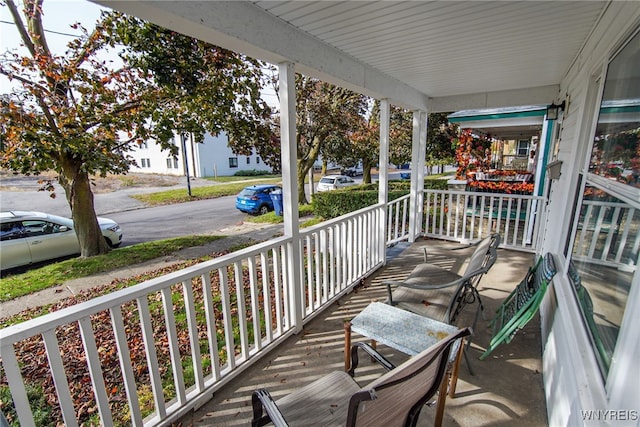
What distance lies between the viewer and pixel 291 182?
2557 mm

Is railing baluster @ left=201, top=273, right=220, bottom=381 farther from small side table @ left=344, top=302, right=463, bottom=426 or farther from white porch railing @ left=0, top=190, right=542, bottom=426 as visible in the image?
small side table @ left=344, top=302, right=463, bottom=426

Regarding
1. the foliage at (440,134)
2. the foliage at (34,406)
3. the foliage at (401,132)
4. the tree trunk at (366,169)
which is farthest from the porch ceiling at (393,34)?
the tree trunk at (366,169)

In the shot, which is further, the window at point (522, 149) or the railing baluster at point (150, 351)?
the window at point (522, 149)

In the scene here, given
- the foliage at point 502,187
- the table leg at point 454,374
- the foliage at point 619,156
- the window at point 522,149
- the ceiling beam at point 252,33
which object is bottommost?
the table leg at point 454,374

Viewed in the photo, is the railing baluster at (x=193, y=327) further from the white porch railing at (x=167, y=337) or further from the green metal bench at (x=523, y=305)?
the green metal bench at (x=523, y=305)

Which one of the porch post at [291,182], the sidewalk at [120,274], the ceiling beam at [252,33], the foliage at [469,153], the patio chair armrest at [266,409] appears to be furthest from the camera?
the foliage at [469,153]

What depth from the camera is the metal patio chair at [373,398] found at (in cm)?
102

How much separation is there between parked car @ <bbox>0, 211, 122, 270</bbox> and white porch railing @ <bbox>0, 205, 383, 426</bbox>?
4.12m

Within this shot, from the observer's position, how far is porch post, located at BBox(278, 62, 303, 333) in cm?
245

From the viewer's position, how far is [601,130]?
184 cm

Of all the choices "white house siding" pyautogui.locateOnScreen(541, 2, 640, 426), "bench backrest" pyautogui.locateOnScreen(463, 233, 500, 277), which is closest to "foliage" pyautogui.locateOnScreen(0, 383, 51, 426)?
"white house siding" pyautogui.locateOnScreen(541, 2, 640, 426)

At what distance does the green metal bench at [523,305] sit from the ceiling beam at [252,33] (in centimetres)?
240

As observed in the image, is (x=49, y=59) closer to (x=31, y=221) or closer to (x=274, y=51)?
(x=31, y=221)

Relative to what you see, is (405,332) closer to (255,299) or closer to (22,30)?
(255,299)
